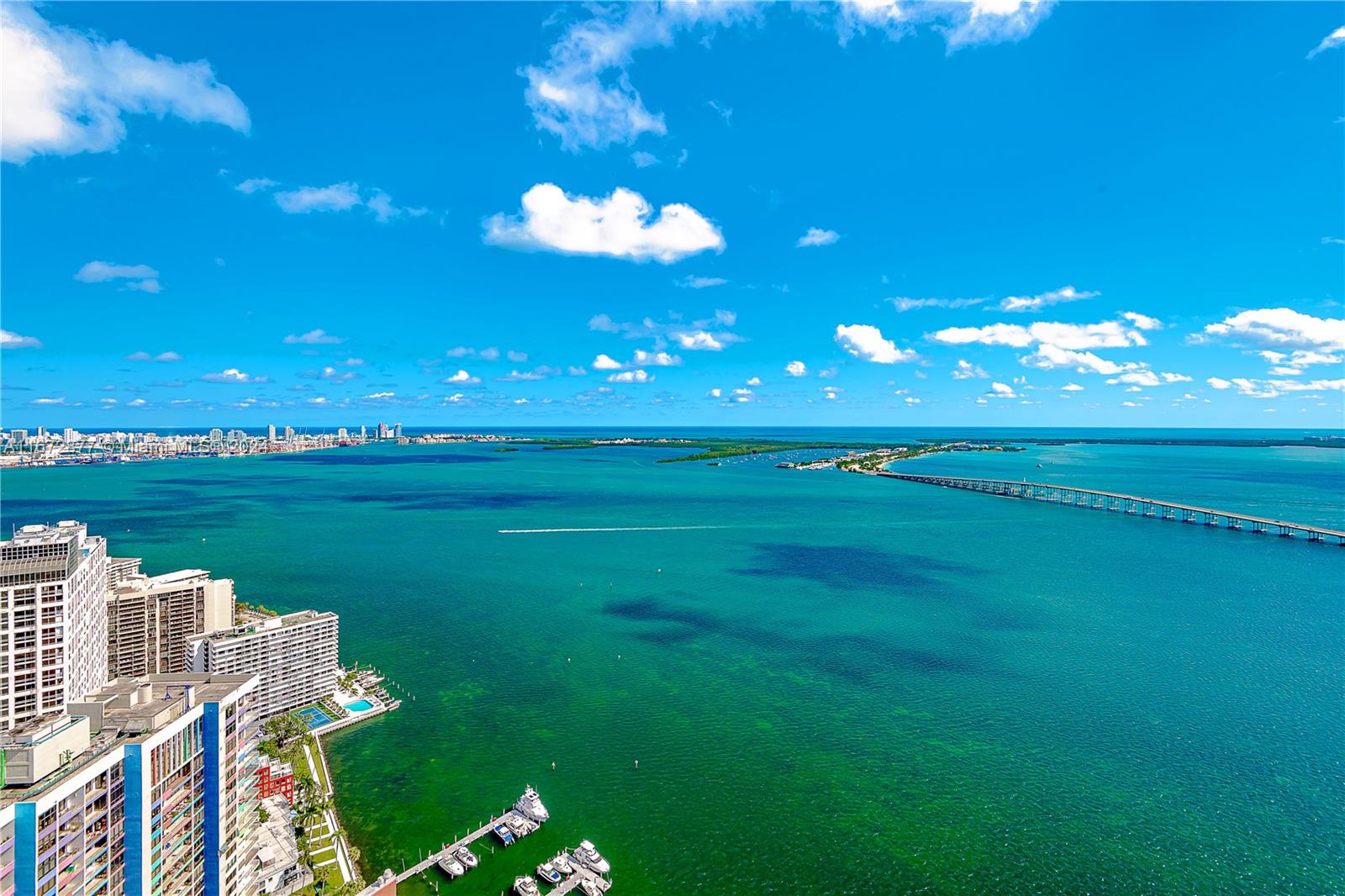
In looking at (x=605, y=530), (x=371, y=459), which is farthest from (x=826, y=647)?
(x=371, y=459)

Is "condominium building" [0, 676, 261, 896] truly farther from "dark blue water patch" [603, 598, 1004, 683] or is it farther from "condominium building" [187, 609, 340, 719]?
"dark blue water patch" [603, 598, 1004, 683]

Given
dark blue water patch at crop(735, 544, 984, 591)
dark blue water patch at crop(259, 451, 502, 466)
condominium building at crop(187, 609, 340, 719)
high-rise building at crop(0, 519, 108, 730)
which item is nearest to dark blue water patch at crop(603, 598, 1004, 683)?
dark blue water patch at crop(735, 544, 984, 591)

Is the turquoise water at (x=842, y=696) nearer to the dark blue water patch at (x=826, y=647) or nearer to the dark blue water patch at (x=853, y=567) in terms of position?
the dark blue water patch at (x=826, y=647)

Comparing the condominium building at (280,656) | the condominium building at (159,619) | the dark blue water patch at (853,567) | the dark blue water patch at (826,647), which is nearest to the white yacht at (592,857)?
the condominium building at (280,656)

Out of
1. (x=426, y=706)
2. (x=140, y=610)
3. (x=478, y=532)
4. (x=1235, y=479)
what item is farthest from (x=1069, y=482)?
(x=140, y=610)

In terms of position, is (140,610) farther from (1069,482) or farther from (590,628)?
(1069,482)

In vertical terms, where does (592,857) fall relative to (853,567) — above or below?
below

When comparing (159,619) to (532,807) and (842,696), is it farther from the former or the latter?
(842,696)
